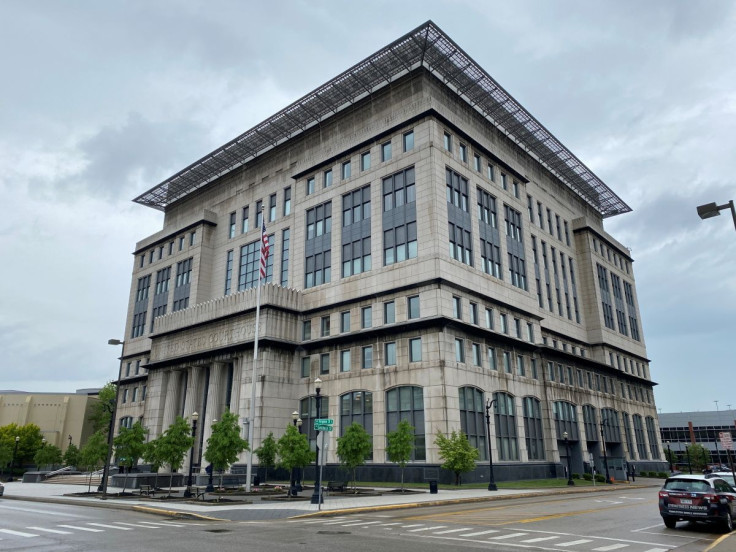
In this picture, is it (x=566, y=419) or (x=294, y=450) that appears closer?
(x=294, y=450)

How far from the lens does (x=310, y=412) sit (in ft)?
171

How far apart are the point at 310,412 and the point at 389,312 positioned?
1295 centimetres

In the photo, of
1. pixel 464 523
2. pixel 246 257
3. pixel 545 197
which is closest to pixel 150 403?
pixel 246 257

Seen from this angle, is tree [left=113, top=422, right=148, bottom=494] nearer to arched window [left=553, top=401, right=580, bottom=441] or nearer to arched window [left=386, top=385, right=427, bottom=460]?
arched window [left=386, top=385, right=427, bottom=460]

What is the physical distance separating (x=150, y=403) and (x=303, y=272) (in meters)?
24.7

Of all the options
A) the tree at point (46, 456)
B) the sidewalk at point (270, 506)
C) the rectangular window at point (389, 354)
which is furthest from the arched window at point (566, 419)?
the tree at point (46, 456)

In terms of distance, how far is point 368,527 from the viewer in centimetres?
1928

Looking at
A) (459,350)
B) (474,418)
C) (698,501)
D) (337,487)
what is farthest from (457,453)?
(698,501)

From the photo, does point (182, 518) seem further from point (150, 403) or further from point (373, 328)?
point (150, 403)

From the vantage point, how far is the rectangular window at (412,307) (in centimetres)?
4728

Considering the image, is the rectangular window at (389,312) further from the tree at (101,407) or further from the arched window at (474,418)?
the tree at (101,407)

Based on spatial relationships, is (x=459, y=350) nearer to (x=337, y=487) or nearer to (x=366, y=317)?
(x=366, y=317)

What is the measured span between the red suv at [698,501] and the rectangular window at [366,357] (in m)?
31.1

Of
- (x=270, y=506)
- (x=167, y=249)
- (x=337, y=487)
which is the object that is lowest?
(x=270, y=506)
